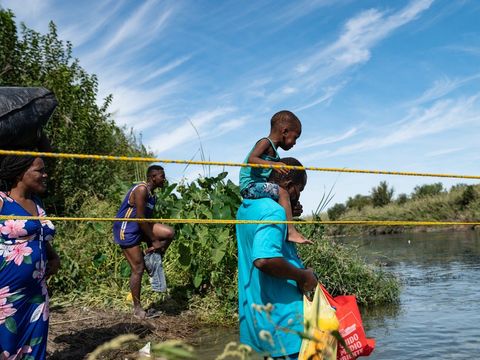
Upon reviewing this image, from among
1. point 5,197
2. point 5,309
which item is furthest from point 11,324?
point 5,197

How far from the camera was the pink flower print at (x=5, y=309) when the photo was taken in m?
2.74

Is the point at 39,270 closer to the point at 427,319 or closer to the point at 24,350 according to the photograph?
the point at 24,350

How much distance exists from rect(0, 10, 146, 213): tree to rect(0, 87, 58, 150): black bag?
735 centimetres

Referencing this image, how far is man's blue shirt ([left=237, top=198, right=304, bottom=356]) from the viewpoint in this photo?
2.11 meters

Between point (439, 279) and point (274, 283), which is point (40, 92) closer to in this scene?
point (274, 283)

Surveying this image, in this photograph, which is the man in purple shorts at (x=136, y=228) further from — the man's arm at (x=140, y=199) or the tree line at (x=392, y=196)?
the tree line at (x=392, y=196)

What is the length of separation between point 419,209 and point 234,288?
53.9ft

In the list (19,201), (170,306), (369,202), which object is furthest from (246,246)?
(369,202)

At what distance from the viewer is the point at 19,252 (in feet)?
9.32

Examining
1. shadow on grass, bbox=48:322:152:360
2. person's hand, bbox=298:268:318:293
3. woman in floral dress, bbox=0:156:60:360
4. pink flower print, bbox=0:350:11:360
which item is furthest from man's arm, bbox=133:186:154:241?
person's hand, bbox=298:268:318:293

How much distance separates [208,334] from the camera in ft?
17.3

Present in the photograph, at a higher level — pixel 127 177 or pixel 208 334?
pixel 127 177

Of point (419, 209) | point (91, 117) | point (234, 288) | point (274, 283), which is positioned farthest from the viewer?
point (419, 209)

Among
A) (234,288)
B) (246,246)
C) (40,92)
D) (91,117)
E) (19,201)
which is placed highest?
(91,117)
